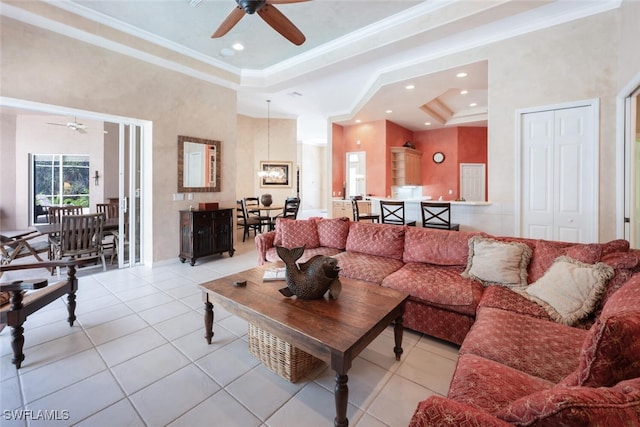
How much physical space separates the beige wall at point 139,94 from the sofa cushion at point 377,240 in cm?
307

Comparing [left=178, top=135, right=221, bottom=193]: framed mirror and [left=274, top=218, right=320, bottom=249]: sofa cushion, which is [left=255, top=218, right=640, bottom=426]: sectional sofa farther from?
[left=178, top=135, right=221, bottom=193]: framed mirror

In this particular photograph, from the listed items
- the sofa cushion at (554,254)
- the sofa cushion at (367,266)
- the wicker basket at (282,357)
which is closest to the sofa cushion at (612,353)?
the wicker basket at (282,357)

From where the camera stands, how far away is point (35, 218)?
772cm

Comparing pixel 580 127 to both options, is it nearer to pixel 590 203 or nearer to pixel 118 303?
pixel 590 203

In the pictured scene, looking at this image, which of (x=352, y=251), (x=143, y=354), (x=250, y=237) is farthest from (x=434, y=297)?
(x=250, y=237)

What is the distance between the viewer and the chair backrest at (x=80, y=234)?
12.6 feet

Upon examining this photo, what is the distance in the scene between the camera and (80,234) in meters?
3.96

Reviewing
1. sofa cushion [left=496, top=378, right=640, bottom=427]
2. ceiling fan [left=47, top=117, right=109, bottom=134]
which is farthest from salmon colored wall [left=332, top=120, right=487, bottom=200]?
sofa cushion [left=496, top=378, right=640, bottom=427]

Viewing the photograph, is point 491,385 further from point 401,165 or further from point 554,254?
point 401,165

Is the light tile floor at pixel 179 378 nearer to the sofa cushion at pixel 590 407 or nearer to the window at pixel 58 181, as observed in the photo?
the sofa cushion at pixel 590 407

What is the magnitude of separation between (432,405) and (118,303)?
345 centimetres

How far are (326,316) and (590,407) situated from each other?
1266 mm

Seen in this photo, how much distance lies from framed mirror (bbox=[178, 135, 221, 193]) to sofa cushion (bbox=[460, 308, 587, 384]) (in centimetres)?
469

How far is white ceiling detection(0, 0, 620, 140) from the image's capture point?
133 inches
